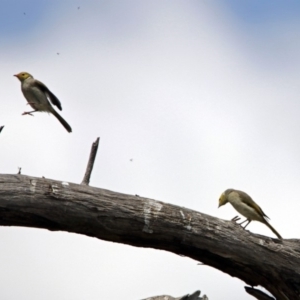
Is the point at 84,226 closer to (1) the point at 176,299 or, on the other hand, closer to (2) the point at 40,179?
(2) the point at 40,179

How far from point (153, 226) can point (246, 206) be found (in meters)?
2.35

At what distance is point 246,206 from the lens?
1016 centimetres

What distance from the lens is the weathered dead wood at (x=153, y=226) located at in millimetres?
7793

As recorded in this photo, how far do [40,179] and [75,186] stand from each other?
13.3 inches

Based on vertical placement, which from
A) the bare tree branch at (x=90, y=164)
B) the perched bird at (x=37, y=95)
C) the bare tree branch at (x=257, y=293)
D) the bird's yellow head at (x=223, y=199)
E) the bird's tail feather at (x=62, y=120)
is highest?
the perched bird at (x=37, y=95)

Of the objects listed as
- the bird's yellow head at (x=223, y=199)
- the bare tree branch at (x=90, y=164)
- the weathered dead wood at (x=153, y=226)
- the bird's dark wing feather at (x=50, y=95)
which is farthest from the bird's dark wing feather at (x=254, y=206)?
the bird's dark wing feather at (x=50, y=95)

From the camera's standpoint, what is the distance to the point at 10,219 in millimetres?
7777

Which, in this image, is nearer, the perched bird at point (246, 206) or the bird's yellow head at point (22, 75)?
the perched bird at point (246, 206)

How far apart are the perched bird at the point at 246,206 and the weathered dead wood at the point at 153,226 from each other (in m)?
1.24

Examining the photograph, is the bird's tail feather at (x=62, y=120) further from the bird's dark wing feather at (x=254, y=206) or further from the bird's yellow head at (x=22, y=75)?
the bird's dark wing feather at (x=254, y=206)

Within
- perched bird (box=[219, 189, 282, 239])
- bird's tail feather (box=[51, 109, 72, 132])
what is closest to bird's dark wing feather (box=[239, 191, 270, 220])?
perched bird (box=[219, 189, 282, 239])

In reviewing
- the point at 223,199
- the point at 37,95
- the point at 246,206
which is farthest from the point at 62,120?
the point at 246,206

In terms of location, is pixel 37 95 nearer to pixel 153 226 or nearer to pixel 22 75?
pixel 22 75

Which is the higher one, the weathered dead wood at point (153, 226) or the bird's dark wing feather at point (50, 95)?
the bird's dark wing feather at point (50, 95)
